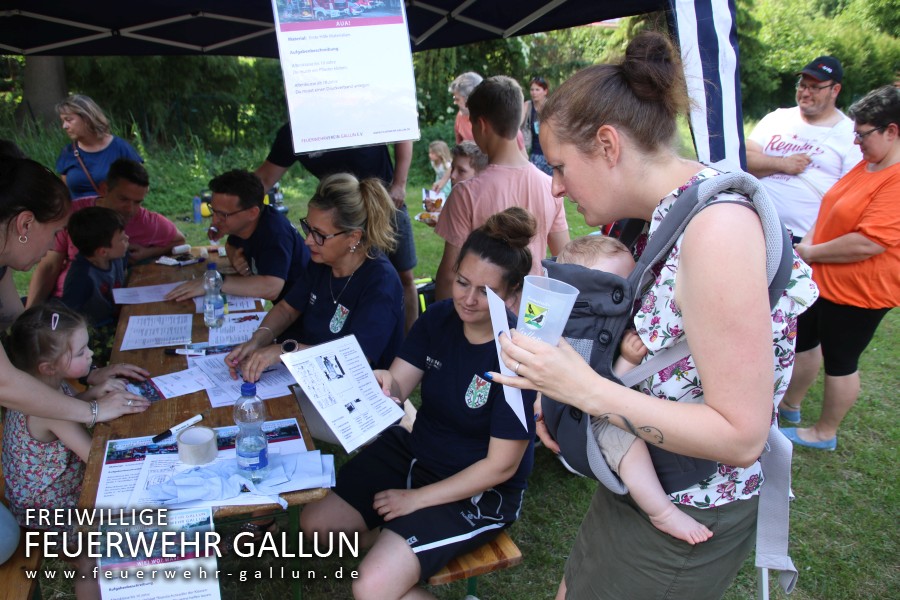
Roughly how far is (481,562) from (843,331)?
2.49 m

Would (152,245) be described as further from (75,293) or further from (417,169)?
(417,169)

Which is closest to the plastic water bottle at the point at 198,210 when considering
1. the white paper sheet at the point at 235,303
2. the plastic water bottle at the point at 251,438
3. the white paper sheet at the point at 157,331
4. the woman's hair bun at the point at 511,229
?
the white paper sheet at the point at 235,303

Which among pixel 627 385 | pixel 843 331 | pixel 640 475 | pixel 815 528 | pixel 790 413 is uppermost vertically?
pixel 627 385

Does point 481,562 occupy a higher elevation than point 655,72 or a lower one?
lower

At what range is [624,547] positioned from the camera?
1418mm

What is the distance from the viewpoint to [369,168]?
166 inches

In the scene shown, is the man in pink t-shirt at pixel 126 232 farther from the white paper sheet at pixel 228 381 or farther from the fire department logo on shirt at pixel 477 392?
the fire department logo on shirt at pixel 477 392

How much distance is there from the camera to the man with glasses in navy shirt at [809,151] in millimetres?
3701

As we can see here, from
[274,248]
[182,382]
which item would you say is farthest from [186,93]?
[182,382]

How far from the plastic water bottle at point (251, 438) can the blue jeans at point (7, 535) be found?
0.75 m

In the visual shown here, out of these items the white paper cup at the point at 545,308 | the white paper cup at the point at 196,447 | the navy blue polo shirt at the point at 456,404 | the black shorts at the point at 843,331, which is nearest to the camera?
the white paper cup at the point at 545,308

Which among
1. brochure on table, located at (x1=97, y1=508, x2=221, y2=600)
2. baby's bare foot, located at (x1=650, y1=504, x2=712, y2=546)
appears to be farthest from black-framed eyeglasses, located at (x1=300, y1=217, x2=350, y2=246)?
baby's bare foot, located at (x1=650, y1=504, x2=712, y2=546)

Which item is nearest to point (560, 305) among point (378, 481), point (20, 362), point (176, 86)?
point (378, 481)

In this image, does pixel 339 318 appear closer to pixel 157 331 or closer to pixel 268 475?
pixel 157 331
